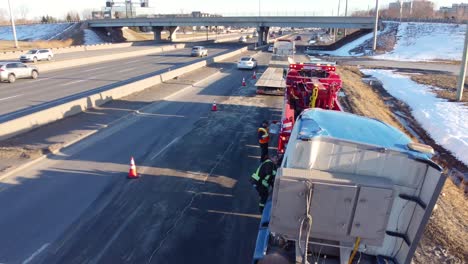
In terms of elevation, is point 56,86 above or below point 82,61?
above

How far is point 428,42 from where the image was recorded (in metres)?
59.8

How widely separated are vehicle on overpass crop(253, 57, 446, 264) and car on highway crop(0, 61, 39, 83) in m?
28.2

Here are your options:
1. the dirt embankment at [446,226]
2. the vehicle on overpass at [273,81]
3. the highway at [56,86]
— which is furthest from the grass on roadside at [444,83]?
the highway at [56,86]

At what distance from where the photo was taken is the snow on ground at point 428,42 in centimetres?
5222

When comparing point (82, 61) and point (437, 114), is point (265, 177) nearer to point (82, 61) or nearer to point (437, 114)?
point (437, 114)

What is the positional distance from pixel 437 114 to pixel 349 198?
60.6 ft

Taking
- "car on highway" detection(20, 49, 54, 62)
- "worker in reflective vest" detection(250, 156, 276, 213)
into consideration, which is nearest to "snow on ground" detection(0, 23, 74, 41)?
"car on highway" detection(20, 49, 54, 62)

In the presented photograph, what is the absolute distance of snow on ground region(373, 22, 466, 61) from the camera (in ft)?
171

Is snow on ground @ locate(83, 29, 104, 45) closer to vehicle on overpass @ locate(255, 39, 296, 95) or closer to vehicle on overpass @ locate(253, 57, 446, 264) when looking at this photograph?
vehicle on overpass @ locate(255, 39, 296, 95)

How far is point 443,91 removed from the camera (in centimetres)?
2597

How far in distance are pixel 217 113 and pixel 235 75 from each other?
15.5m

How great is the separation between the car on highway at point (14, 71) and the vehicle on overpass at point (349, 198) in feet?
92.5

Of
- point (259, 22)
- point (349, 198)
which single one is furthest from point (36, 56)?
point (259, 22)

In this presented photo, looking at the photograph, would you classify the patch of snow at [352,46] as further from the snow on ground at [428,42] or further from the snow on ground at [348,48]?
the snow on ground at [428,42]
